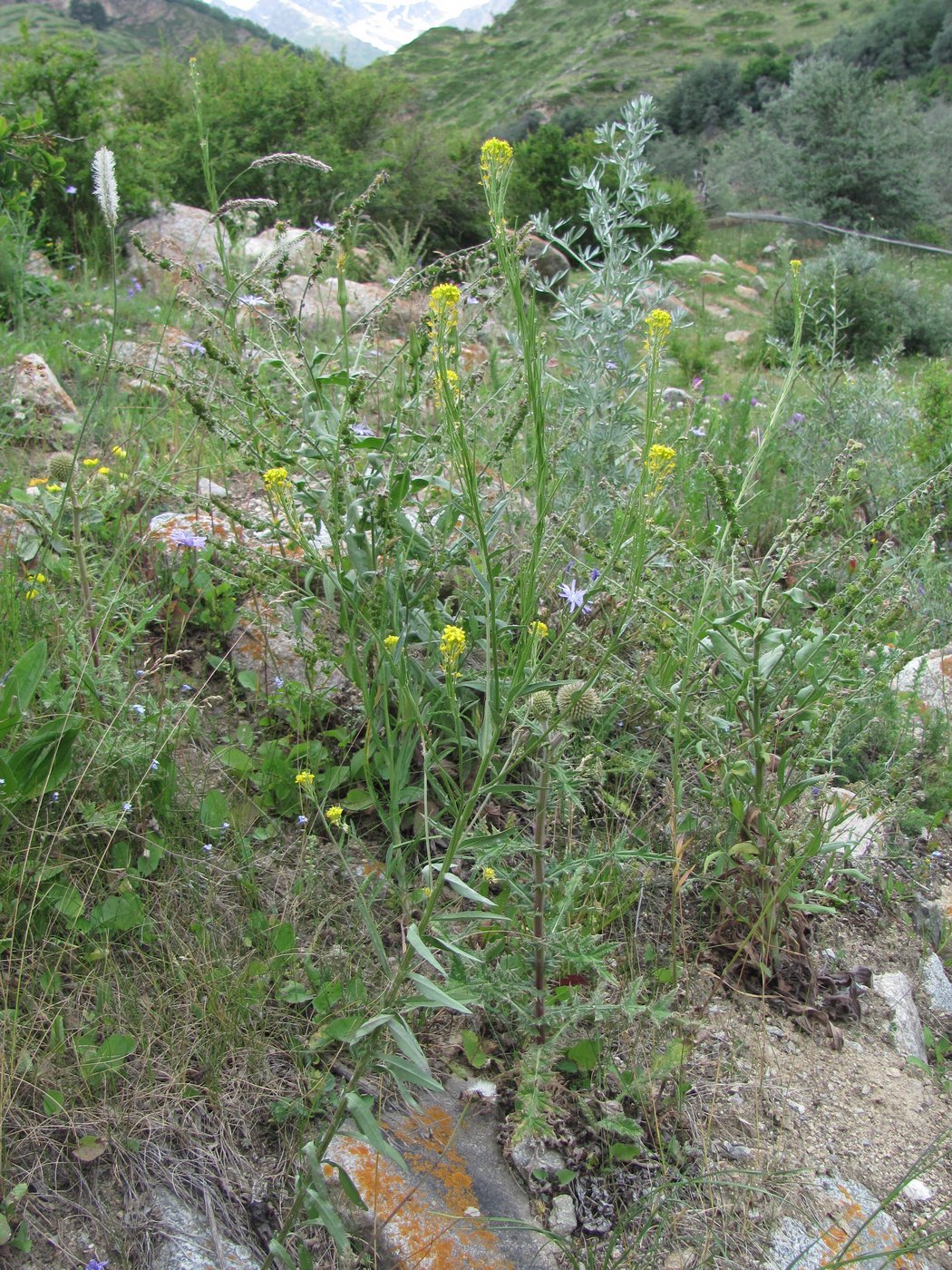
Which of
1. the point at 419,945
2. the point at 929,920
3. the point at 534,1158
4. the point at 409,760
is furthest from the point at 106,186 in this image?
the point at 929,920

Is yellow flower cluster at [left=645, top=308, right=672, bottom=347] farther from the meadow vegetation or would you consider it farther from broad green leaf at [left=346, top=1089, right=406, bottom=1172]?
broad green leaf at [left=346, top=1089, right=406, bottom=1172]

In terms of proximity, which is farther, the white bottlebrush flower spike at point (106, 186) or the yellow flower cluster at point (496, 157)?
the white bottlebrush flower spike at point (106, 186)

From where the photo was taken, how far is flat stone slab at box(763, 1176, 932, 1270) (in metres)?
1.33

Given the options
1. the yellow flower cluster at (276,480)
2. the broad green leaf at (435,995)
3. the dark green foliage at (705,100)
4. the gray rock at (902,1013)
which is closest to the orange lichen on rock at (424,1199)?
the broad green leaf at (435,995)

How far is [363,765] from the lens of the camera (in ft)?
6.18

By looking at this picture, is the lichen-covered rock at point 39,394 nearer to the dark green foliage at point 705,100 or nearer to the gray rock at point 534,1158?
the gray rock at point 534,1158

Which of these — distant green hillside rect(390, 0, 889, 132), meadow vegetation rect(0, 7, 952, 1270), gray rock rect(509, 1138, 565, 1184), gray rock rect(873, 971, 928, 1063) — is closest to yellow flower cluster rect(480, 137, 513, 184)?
meadow vegetation rect(0, 7, 952, 1270)

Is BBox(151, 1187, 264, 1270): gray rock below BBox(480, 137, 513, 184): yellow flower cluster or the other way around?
below

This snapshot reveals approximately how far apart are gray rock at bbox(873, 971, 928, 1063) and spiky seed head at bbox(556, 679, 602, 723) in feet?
3.49

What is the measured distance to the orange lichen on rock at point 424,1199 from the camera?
4.13 ft

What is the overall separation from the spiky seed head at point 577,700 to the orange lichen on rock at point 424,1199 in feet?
2.33

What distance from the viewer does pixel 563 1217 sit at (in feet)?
4.39

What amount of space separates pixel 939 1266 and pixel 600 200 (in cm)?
274

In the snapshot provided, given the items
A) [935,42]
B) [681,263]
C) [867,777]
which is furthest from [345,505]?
[935,42]
